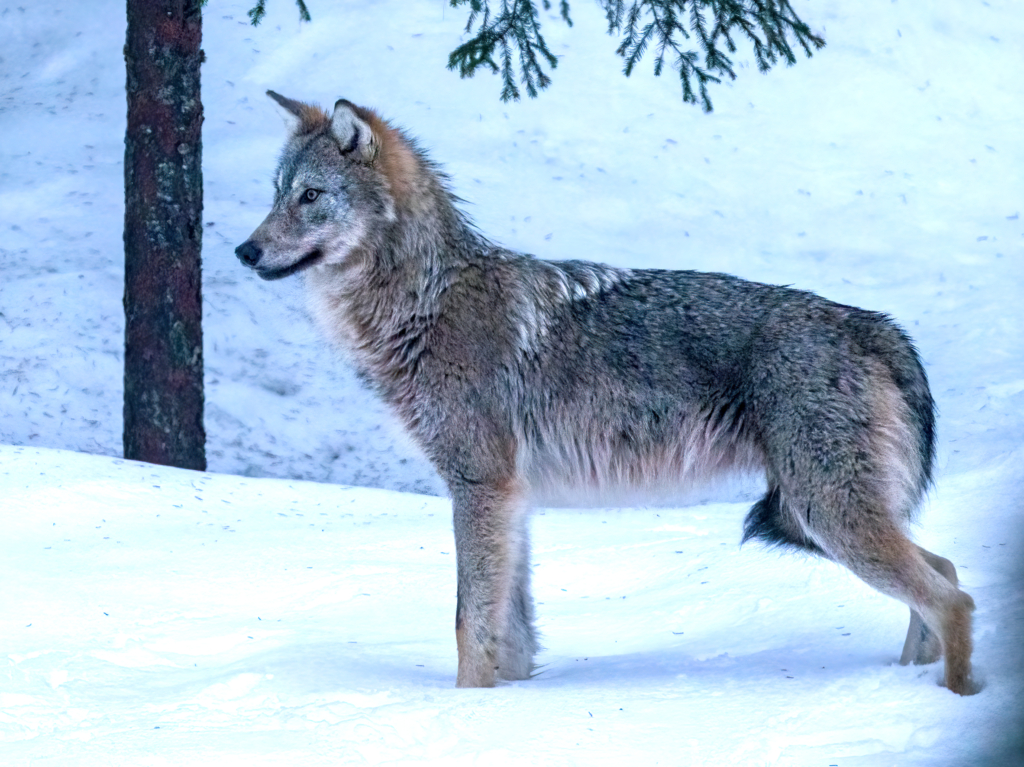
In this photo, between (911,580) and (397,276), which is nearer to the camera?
(911,580)

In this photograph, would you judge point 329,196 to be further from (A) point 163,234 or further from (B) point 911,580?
(A) point 163,234

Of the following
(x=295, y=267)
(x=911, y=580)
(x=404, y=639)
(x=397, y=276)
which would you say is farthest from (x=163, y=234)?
(x=911, y=580)

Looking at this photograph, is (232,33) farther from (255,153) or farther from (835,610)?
(835,610)

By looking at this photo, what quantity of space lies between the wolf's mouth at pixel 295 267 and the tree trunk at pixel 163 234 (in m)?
3.57

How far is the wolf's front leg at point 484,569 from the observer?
5.18 metres

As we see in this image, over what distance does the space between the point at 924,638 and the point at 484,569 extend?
1844 millimetres

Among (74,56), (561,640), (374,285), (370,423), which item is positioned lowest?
(561,640)

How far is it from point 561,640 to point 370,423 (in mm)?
5459

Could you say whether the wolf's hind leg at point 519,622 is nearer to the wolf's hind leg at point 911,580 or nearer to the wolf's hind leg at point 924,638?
the wolf's hind leg at point 911,580

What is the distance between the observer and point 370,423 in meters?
11.2

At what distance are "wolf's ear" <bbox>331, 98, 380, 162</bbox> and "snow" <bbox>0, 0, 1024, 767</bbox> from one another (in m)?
1.32

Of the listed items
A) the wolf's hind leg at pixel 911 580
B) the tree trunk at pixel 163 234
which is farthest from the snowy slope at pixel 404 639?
the tree trunk at pixel 163 234

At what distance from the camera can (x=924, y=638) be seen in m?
5.02

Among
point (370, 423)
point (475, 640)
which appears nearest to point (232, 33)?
point (370, 423)
